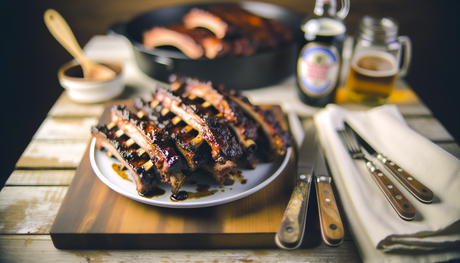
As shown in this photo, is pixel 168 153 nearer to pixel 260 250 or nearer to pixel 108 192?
pixel 108 192

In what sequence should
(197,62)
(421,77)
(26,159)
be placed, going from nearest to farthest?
1. (26,159)
2. (197,62)
3. (421,77)

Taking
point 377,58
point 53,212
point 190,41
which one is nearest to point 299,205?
point 53,212

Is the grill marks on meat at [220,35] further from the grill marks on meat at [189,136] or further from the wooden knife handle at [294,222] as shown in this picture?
the wooden knife handle at [294,222]

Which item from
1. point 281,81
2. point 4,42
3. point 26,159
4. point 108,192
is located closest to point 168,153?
point 108,192

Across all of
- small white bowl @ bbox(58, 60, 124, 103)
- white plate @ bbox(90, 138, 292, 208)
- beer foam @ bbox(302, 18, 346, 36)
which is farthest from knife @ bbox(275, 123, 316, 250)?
small white bowl @ bbox(58, 60, 124, 103)

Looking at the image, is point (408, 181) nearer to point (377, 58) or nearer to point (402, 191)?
point (402, 191)

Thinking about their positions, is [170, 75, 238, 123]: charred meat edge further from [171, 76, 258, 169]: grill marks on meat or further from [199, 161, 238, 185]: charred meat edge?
[199, 161, 238, 185]: charred meat edge

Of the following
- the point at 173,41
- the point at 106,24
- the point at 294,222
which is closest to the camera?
the point at 294,222
